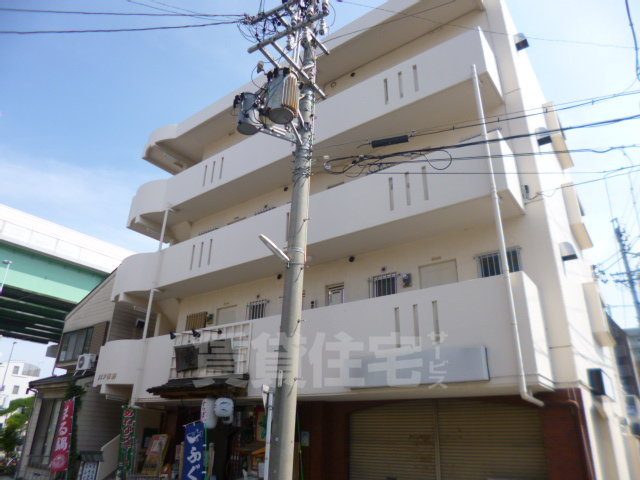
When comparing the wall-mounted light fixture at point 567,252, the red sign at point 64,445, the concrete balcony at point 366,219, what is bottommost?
the red sign at point 64,445

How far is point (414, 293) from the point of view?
9805mm

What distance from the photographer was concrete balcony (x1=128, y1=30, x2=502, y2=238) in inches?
452

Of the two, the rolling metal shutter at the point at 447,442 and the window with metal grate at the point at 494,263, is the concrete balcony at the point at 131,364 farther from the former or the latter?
the window with metal grate at the point at 494,263

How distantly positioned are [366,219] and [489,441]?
5715mm

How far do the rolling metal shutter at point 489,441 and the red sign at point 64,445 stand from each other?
44.4ft

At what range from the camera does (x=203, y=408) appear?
12.4m

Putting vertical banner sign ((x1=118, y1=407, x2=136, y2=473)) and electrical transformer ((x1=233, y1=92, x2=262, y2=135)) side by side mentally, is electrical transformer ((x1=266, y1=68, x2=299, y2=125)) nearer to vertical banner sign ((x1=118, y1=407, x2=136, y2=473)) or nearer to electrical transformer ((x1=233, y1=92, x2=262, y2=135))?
electrical transformer ((x1=233, y1=92, x2=262, y2=135))

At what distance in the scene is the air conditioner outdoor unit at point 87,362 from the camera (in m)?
18.6

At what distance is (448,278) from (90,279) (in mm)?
22278

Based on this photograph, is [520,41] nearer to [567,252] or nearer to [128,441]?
[567,252]

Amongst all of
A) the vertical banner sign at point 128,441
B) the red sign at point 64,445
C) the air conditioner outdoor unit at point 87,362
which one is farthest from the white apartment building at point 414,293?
the air conditioner outdoor unit at point 87,362

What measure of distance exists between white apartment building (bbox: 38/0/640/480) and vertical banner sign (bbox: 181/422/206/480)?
97 cm

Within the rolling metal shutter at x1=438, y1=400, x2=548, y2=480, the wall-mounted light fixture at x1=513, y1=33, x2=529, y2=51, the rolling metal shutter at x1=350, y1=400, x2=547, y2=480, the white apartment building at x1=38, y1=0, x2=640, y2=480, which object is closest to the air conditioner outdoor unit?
the white apartment building at x1=38, y1=0, x2=640, y2=480

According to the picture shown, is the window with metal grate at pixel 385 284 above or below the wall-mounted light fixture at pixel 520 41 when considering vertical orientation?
below
